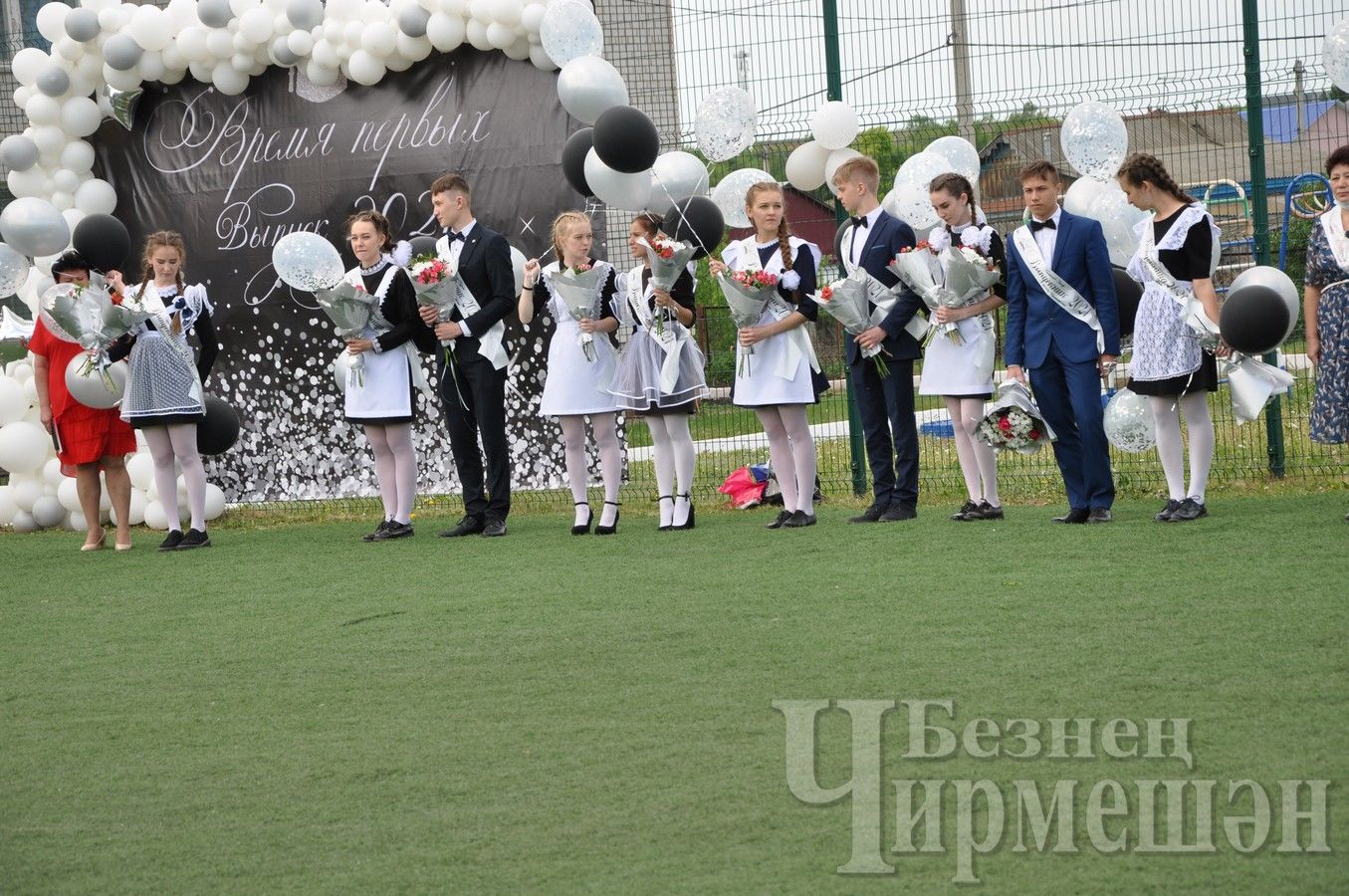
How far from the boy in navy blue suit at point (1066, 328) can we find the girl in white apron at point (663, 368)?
160 cm

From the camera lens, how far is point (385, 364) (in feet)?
26.8

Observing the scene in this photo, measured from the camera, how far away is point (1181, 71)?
26.2ft

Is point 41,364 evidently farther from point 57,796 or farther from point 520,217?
point 57,796

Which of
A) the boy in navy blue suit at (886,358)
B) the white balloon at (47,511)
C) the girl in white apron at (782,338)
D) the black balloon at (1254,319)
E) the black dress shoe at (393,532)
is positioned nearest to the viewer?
the black balloon at (1254,319)

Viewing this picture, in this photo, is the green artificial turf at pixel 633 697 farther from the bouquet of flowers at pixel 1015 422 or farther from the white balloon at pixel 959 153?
the white balloon at pixel 959 153

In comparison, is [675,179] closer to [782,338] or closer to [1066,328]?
[782,338]

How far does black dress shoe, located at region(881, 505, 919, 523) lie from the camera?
7641 millimetres

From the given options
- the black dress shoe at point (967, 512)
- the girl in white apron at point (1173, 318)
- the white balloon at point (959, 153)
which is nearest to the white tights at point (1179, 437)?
the girl in white apron at point (1173, 318)

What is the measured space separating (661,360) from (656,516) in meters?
1.30

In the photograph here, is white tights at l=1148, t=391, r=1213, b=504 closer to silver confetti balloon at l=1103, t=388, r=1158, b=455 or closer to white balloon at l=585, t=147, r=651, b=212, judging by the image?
silver confetti balloon at l=1103, t=388, r=1158, b=455

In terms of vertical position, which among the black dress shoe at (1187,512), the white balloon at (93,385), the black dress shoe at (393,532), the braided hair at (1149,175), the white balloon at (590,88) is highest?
the white balloon at (590,88)

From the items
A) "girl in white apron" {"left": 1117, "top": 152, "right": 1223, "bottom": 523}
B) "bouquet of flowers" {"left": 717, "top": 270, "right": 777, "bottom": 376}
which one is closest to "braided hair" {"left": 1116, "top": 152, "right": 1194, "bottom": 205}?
"girl in white apron" {"left": 1117, "top": 152, "right": 1223, "bottom": 523}

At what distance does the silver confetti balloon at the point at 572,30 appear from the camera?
8.28 meters

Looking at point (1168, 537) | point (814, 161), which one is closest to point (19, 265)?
point (814, 161)
